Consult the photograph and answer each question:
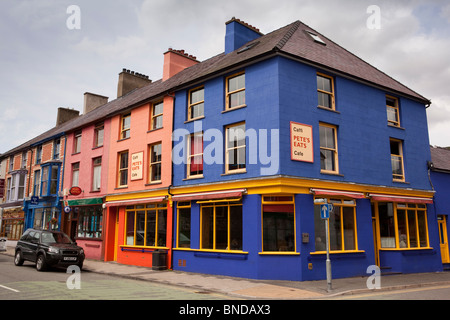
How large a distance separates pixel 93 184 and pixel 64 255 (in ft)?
28.2

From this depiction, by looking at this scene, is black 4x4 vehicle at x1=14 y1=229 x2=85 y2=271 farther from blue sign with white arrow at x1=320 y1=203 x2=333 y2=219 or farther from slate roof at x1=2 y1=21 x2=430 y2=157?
blue sign with white arrow at x1=320 y1=203 x2=333 y2=219

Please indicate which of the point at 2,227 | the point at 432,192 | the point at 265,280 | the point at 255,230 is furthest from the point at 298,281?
the point at 2,227

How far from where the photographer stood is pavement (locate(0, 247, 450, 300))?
11.5 m

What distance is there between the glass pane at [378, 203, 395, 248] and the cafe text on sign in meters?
12.4

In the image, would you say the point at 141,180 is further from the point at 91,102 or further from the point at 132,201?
the point at 91,102

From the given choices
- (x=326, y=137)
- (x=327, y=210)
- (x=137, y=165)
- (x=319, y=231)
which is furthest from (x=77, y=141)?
(x=327, y=210)

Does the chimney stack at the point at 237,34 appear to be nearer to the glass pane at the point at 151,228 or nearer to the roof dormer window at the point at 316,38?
the roof dormer window at the point at 316,38

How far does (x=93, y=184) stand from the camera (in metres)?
24.8

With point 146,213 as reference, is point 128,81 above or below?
above

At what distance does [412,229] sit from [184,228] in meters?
11.2

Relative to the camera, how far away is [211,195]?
16.2 m

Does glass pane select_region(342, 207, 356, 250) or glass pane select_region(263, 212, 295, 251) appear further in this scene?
glass pane select_region(342, 207, 356, 250)

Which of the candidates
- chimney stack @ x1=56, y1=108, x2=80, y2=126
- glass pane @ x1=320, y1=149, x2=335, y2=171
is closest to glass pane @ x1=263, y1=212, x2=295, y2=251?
glass pane @ x1=320, y1=149, x2=335, y2=171

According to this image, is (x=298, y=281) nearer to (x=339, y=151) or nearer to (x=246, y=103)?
(x=339, y=151)
